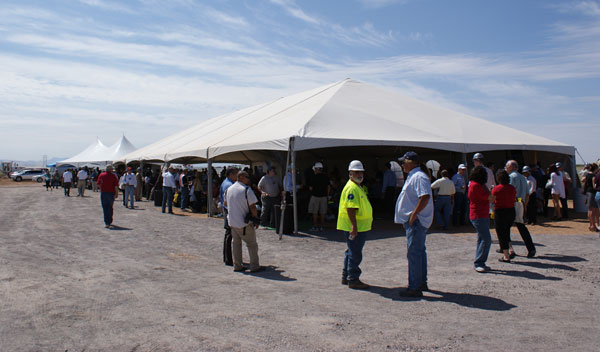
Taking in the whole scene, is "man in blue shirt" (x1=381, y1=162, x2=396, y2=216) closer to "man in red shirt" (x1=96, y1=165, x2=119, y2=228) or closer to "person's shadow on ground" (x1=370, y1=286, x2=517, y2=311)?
"person's shadow on ground" (x1=370, y1=286, x2=517, y2=311)

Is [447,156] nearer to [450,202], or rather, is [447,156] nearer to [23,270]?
[450,202]

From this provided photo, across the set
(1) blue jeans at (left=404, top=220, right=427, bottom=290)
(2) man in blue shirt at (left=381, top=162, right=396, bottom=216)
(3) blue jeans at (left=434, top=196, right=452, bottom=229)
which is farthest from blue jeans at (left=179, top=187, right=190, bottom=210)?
(1) blue jeans at (left=404, top=220, right=427, bottom=290)

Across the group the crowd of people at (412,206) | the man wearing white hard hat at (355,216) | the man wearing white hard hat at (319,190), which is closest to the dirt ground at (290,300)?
the crowd of people at (412,206)

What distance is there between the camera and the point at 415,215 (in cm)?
502

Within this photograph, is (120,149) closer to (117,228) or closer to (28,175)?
(28,175)

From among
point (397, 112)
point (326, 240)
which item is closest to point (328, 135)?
point (326, 240)

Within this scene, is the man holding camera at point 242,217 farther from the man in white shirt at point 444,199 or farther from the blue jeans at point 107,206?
the blue jeans at point 107,206

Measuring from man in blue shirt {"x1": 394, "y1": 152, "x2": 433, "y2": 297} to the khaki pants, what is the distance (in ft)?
7.79

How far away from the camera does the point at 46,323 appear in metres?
4.36

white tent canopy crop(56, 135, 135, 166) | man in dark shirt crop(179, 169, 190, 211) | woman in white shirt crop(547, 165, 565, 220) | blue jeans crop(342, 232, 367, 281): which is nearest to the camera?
blue jeans crop(342, 232, 367, 281)

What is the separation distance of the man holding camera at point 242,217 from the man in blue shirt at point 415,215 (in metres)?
2.30

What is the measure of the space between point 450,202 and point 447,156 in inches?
254

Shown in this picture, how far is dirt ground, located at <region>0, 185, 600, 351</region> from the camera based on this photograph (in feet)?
12.7

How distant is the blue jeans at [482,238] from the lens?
6250 mm
